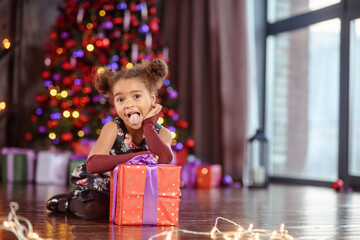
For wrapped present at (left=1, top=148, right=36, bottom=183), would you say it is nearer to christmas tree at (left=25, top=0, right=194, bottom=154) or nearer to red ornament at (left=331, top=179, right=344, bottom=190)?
christmas tree at (left=25, top=0, right=194, bottom=154)

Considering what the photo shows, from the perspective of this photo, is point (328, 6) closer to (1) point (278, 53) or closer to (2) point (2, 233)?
(1) point (278, 53)

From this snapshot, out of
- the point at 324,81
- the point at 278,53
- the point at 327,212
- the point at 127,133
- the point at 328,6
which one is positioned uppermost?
the point at 328,6

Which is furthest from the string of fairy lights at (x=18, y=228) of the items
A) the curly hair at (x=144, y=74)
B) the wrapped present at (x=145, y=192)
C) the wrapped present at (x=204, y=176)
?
the wrapped present at (x=204, y=176)

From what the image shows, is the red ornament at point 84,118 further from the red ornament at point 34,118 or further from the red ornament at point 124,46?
the red ornament at point 124,46

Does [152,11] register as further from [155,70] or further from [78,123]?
[155,70]

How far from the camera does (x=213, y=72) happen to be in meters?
4.90

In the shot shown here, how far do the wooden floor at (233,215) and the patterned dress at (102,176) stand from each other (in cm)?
12

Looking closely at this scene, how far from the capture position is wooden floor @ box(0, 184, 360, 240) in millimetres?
1783

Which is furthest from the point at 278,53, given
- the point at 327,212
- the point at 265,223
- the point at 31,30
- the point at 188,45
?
the point at 265,223

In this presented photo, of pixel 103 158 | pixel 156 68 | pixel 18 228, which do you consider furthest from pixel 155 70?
pixel 18 228

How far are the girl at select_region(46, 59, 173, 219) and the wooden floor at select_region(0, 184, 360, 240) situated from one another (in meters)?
0.11

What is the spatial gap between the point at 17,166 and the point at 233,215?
2472 millimetres

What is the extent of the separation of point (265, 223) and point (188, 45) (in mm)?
3259

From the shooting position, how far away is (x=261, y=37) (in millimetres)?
5223
